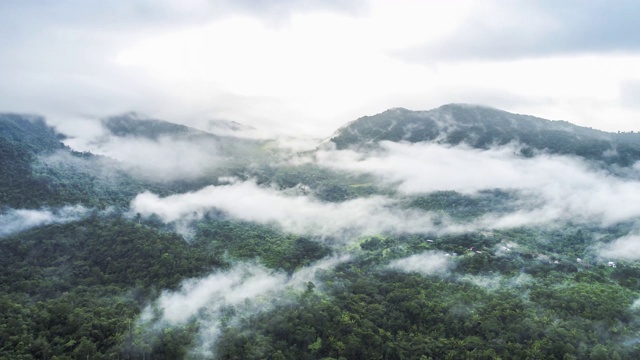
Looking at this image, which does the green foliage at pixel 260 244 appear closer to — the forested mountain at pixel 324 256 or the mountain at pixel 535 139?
the forested mountain at pixel 324 256

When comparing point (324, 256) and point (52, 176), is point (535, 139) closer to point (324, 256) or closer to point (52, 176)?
point (324, 256)

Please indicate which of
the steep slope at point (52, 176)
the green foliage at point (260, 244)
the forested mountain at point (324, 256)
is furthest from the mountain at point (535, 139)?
the steep slope at point (52, 176)

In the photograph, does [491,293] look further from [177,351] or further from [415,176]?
[415,176]

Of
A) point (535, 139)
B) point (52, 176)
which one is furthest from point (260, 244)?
point (535, 139)

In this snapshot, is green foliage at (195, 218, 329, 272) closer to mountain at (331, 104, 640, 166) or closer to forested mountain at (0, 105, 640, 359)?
forested mountain at (0, 105, 640, 359)

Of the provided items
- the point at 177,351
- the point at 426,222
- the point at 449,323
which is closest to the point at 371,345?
the point at 449,323

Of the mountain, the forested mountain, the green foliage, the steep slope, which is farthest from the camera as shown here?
the mountain

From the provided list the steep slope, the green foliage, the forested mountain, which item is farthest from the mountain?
the steep slope

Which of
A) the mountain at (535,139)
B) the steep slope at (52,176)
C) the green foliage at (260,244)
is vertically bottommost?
the green foliage at (260,244)
